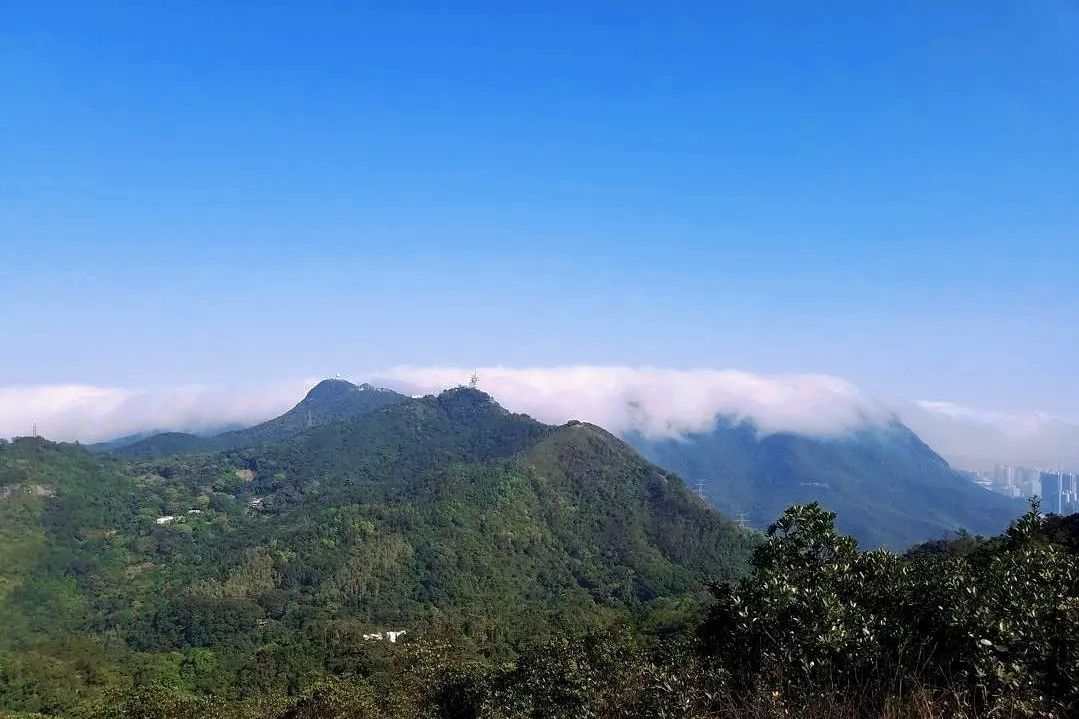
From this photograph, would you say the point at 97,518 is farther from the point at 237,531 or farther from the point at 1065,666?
the point at 1065,666

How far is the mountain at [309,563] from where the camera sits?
69.8 m

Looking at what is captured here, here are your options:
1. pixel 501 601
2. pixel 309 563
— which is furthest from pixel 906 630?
pixel 309 563

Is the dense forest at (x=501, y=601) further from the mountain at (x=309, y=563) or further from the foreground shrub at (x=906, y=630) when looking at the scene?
the mountain at (x=309, y=563)

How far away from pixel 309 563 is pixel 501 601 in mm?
34509

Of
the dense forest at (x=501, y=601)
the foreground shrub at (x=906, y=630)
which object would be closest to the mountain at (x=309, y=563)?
the dense forest at (x=501, y=601)

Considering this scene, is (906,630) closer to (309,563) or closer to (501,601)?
(501,601)

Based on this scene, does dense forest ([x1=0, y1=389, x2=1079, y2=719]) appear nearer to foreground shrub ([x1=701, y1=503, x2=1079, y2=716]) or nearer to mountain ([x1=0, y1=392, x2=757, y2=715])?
foreground shrub ([x1=701, y1=503, x2=1079, y2=716])

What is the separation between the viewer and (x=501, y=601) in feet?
372

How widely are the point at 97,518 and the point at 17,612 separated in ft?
174

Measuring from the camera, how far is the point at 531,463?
164 metres

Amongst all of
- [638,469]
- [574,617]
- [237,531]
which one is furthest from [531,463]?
[574,617]

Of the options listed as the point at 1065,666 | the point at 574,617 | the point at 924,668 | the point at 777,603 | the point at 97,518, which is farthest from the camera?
the point at 97,518

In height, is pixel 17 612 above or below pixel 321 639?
below

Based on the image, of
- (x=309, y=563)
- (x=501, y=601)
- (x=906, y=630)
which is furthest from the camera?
(x=309, y=563)
